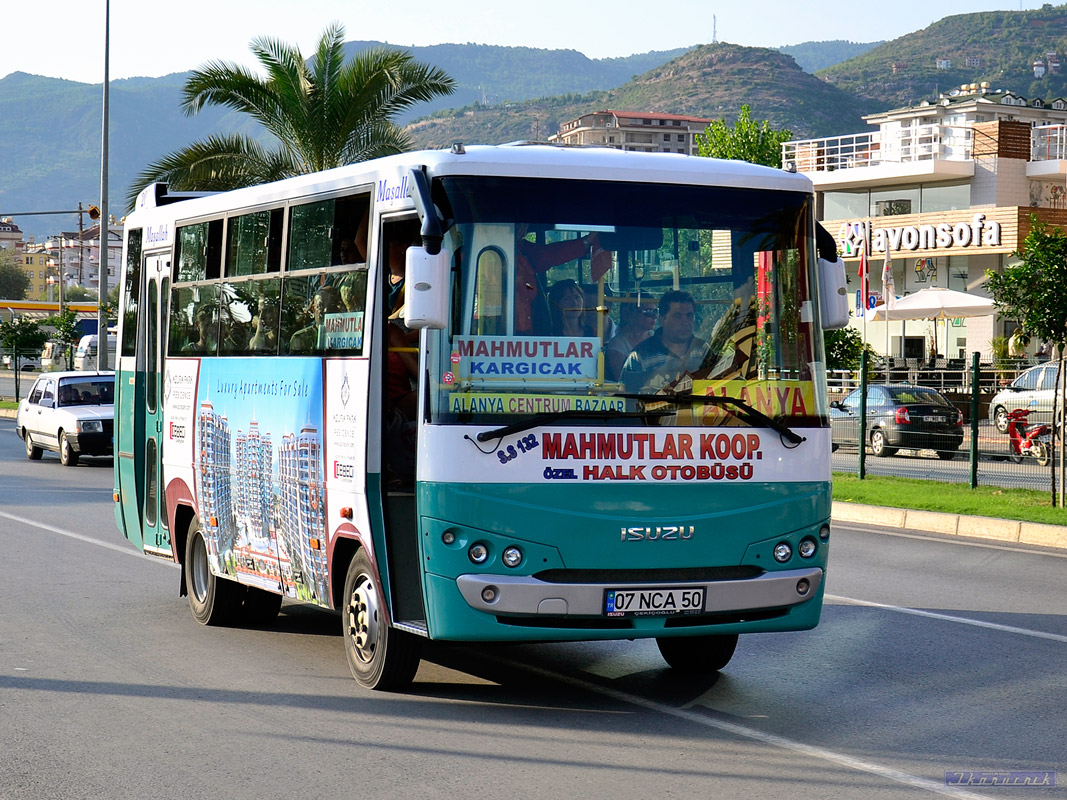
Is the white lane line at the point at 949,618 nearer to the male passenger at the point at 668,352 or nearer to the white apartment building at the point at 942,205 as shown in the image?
the male passenger at the point at 668,352

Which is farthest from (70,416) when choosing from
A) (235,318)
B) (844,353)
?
(844,353)

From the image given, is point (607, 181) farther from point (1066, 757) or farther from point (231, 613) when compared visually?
point (231, 613)

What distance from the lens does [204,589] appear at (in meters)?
9.73

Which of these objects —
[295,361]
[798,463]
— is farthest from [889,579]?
[295,361]

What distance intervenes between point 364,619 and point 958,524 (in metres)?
9.80

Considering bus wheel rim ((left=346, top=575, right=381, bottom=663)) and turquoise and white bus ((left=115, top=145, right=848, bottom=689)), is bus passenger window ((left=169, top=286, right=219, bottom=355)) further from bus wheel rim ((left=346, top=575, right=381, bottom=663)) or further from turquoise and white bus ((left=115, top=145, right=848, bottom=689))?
bus wheel rim ((left=346, top=575, right=381, bottom=663))

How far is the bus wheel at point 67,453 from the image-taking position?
984 inches

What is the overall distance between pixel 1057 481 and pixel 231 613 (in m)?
12.7

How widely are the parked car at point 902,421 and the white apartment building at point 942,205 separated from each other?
25.6m

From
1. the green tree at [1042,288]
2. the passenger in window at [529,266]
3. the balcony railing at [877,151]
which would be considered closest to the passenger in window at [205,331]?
the passenger in window at [529,266]

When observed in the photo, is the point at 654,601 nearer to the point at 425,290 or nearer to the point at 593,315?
the point at 593,315

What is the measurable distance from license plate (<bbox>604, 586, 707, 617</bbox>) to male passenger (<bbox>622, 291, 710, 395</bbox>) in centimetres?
95

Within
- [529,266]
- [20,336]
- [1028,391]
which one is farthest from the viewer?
[20,336]

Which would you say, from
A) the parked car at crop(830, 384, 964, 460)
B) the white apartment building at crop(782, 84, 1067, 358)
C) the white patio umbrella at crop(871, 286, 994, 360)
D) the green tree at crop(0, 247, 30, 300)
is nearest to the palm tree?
the parked car at crop(830, 384, 964, 460)
